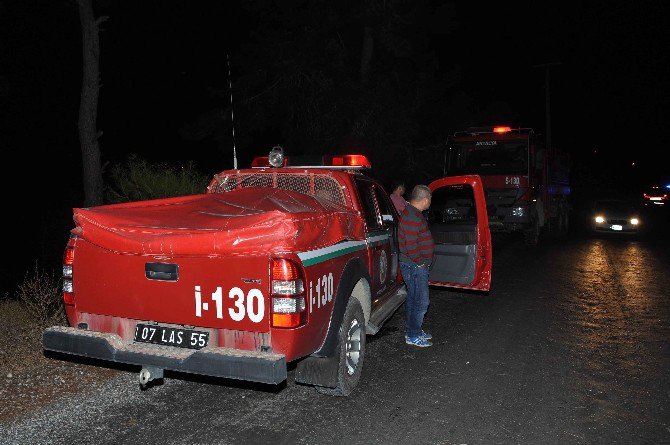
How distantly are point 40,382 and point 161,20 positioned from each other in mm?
27252

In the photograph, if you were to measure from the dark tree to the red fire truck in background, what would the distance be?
8407 millimetres

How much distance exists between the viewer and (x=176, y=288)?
401cm

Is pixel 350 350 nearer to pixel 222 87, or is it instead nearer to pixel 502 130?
pixel 502 130

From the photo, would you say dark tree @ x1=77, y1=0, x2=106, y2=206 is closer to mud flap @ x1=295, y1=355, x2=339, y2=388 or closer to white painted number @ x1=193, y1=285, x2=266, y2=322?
mud flap @ x1=295, y1=355, x2=339, y2=388

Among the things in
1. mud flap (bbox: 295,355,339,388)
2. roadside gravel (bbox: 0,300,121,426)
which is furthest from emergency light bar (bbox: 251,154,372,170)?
roadside gravel (bbox: 0,300,121,426)

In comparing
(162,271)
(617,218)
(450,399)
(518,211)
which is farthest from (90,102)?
(617,218)

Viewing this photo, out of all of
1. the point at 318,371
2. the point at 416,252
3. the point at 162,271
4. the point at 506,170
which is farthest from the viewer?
the point at 506,170

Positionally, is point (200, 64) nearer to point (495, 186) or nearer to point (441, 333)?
point (495, 186)

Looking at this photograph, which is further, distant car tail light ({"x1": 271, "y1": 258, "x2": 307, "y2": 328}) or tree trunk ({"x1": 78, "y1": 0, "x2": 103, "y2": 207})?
tree trunk ({"x1": 78, "y1": 0, "x2": 103, "y2": 207})

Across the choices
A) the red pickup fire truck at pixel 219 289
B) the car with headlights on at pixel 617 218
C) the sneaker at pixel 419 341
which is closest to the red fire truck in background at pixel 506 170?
the car with headlights on at pixel 617 218

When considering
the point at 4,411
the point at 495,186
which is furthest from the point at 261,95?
the point at 4,411

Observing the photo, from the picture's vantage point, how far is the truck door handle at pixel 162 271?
13.1 feet

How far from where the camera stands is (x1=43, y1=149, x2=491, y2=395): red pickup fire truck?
3.84 metres

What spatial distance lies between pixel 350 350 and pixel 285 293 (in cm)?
152
